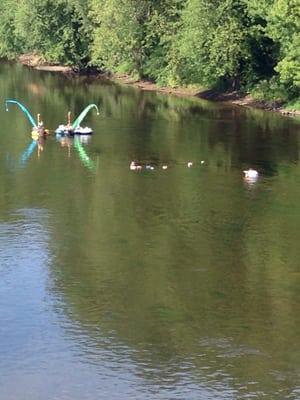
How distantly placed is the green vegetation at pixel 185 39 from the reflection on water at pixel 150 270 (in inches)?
452

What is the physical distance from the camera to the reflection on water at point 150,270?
18484mm

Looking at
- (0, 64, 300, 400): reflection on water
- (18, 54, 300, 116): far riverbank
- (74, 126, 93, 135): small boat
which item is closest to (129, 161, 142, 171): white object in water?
(0, 64, 300, 400): reflection on water

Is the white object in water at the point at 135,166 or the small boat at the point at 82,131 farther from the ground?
the small boat at the point at 82,131

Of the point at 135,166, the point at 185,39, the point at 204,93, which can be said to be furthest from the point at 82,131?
the point at 204,93

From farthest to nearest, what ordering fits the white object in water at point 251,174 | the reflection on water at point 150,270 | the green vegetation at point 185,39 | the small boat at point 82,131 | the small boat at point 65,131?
the green vegetation at point 185,39 < the small boat at point 82,131 < the small boat at point 65,131 < the white object in water at point 251,174 < the reflection on water at point 150,270

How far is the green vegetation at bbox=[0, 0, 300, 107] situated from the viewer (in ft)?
178

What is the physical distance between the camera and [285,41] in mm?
52688

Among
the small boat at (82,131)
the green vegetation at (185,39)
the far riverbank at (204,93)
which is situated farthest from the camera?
the far riverbank at (204,93)

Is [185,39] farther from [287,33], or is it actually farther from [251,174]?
[251,174]

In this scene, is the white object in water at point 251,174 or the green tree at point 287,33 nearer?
the white object in water at point 251,174

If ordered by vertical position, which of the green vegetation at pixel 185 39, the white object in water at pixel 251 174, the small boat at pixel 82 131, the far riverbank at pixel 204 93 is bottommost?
the white object in water at pixel 251 174

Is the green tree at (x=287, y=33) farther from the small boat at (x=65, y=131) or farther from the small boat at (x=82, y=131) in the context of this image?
the small boat at (x=65, y=131)

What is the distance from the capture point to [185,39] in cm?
6022

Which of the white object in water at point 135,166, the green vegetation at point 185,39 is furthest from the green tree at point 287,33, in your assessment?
the white object in water at point 135,166
